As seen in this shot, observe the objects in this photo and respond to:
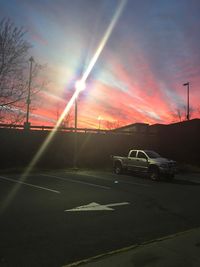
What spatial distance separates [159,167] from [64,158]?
1289cm

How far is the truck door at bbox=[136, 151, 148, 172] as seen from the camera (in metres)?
23.5

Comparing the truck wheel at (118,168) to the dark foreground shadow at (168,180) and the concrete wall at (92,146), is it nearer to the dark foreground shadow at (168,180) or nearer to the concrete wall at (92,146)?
the dark foreground shadow at (168,180)

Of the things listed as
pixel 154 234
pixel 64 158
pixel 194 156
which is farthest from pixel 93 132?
pixel 154 234

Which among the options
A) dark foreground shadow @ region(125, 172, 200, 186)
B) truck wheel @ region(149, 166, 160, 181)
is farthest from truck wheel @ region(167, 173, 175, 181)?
truck wheel @ region(149, 166, 160, 181)

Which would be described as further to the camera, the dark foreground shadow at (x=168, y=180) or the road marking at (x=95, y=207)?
the dark foreground shadow at (x=168, y=180)

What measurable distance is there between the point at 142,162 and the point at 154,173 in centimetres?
152

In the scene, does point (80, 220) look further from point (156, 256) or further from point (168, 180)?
point (168, 180)

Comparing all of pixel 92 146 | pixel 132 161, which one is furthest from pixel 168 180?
pixel 92 146

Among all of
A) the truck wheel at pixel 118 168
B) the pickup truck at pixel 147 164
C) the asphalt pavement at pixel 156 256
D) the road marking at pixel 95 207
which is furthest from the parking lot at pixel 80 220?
the truck wheel at pixel 118 168

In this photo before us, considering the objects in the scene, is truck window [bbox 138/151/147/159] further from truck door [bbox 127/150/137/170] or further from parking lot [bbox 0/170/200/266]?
parking lot [bbox 0/170/200/266]

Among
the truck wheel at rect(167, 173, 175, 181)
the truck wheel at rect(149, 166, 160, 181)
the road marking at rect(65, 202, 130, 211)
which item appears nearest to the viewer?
the road marking at rect(65, 202, 130, 211)

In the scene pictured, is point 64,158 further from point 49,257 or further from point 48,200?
point 49,257

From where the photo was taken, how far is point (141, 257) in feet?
21.1

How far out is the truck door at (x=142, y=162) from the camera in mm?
23453
